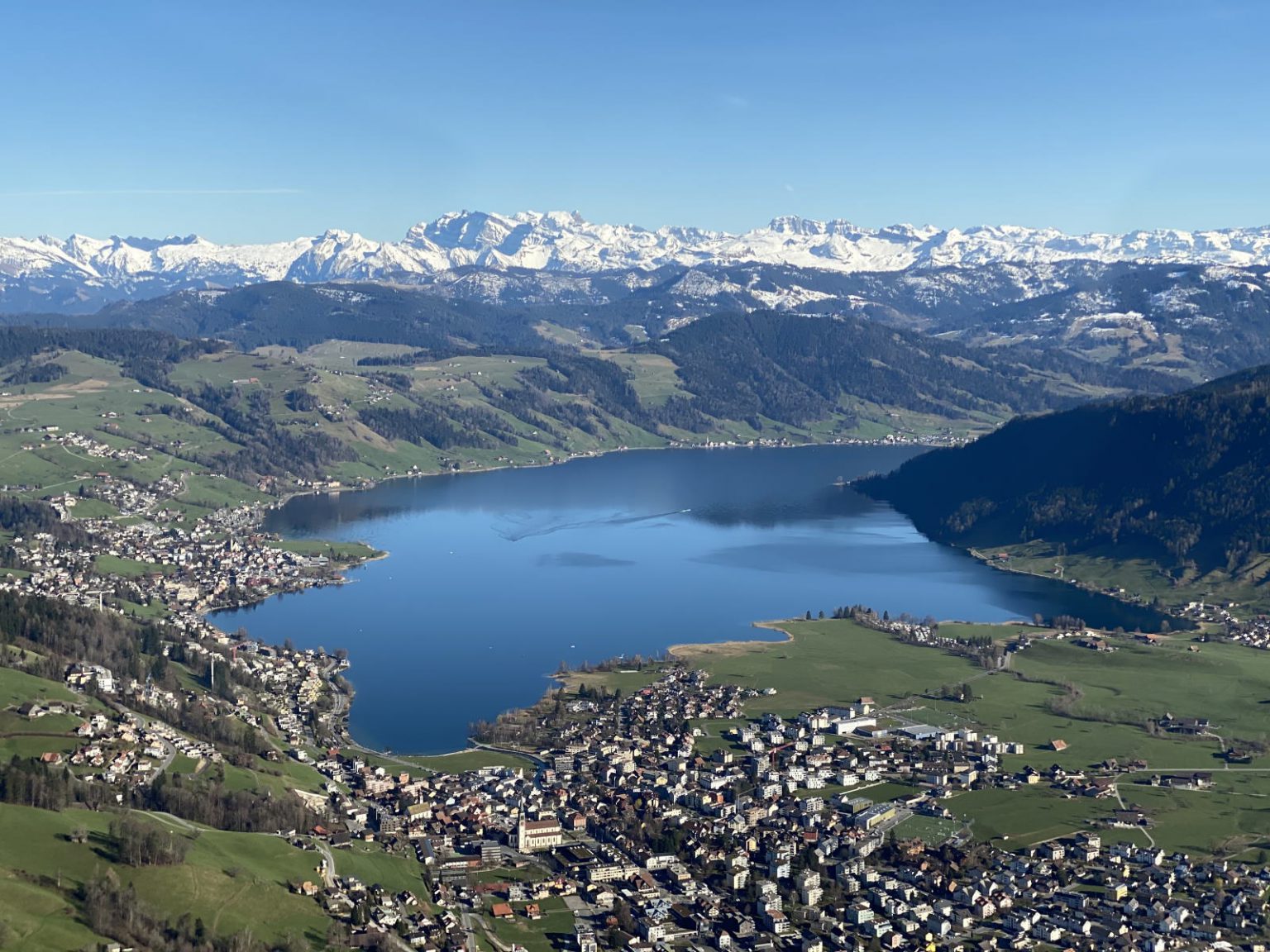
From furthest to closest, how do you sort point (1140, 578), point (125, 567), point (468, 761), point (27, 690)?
point (1140, 578), point (125, 567), point (468, 761), point (27, 690)

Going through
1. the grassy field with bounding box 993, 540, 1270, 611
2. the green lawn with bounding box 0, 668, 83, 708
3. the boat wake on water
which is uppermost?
the boat wake on water

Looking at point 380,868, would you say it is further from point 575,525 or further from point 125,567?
point 575,525

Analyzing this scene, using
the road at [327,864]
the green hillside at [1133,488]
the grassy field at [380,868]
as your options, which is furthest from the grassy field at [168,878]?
the green hillside at [1133,488]

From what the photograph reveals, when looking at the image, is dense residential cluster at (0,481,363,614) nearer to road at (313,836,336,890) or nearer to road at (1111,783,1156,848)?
road at (313,836,336,890)

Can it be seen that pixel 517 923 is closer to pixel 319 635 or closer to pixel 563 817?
pixel 563 817

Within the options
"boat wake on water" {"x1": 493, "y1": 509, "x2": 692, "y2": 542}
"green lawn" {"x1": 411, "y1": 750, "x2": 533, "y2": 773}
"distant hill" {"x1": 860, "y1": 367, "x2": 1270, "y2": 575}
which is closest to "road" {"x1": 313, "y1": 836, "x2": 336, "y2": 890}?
"green lawn" {"x1": 411, "y1": 750, "x2": 533, "y2": 773}

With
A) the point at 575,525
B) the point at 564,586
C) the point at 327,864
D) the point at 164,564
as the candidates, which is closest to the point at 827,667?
the point at 564,586
